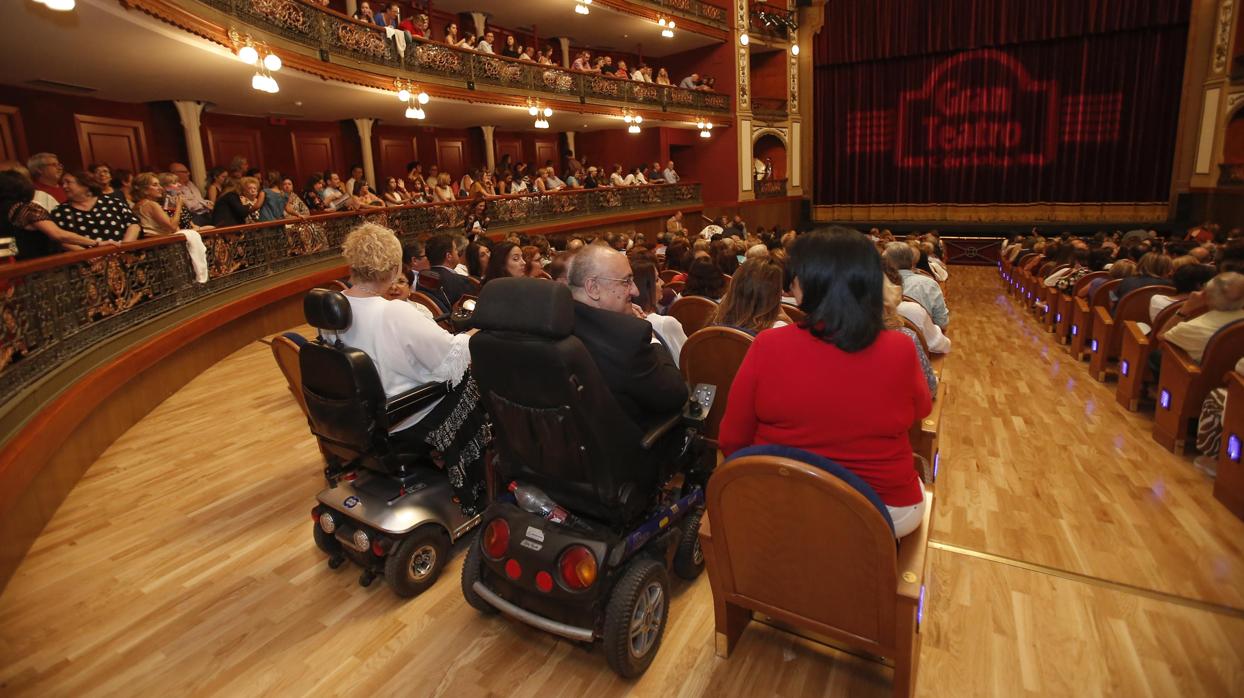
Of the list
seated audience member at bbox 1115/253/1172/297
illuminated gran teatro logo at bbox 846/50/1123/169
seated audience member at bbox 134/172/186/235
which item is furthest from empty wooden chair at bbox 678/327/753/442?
illuminated gran teatro logo at bbox 846/50/1123/169

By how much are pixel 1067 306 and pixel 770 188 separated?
39.8ft

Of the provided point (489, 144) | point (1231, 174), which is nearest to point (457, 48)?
point (489, 144)

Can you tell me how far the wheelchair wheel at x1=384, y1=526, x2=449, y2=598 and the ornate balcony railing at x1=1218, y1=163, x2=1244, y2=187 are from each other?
1557cm

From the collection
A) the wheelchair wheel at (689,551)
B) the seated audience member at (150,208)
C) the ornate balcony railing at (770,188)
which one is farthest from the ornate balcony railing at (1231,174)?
the seated audience member at (150,208)

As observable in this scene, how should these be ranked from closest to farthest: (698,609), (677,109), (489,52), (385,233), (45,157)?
(698,609), (385,233), (45,157), (489,52), (677,109)

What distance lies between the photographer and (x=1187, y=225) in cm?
1356

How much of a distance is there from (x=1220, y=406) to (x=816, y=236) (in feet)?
10.2

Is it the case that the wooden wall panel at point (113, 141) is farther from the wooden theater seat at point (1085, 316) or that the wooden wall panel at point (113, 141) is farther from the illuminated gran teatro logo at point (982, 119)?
the illuminated gran teatro logo at point (982, 119)

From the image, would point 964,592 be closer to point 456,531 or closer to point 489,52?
point 456,531

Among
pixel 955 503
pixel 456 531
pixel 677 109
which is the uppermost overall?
pixel 677 109

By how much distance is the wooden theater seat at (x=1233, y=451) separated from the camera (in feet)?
9.50

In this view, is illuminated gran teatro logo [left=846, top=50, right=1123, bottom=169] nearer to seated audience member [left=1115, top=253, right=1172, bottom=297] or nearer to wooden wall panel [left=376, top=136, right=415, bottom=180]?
wooden wall panel [left=376, top=136, right=415, bottom=180]

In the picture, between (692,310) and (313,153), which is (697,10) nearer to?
(313,153)

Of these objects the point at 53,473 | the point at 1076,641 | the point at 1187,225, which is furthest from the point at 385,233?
the point at 1187,225
